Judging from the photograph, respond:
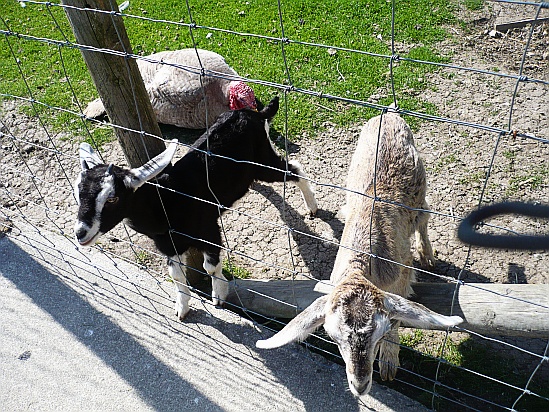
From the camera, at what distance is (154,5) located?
759 cm

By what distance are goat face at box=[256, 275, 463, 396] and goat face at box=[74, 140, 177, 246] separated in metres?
1.24

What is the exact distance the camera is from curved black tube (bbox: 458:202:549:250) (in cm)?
108

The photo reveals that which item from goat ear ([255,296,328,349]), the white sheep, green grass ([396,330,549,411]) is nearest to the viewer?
A: goat ear ([255,296,328,349])

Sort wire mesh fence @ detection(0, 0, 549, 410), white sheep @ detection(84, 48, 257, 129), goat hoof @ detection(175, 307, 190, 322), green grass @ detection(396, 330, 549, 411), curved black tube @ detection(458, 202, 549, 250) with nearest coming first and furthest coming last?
curved black tube @ detection(458, 202, 549, 250)
green grass @ detection(396, 330, 549, 411)
wire mesh fence @ detection(0, 0, 549, 410)
goat hoof @ detection(175, 307, 190, 322)
white sheep @ detection(84, 48, 257, 129)

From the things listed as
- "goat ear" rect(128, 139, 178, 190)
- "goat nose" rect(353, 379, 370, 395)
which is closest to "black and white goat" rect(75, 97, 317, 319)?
"goat ear" rect(128, 139, 178, 190)

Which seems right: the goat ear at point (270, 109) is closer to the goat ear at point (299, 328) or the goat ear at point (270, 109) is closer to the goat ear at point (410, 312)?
the goat ear at point (299, 328)

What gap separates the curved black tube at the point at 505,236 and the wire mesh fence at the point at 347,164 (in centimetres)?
194

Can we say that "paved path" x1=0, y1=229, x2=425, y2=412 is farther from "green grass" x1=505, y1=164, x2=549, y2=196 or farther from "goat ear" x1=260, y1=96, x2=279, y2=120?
"green grass" x1=505, y1=164, x2=549, y2=196

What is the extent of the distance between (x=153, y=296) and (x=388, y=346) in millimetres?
1770

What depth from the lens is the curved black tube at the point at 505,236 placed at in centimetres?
108

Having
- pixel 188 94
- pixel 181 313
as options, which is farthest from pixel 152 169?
pixel 188 94

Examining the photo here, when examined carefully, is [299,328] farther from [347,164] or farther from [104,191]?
[347,164]

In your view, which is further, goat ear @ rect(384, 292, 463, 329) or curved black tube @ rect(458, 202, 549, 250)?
goat ear @ rect(384, 292, 463, 329)

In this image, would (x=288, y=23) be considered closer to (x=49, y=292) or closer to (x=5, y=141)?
(x=5, y=141)
